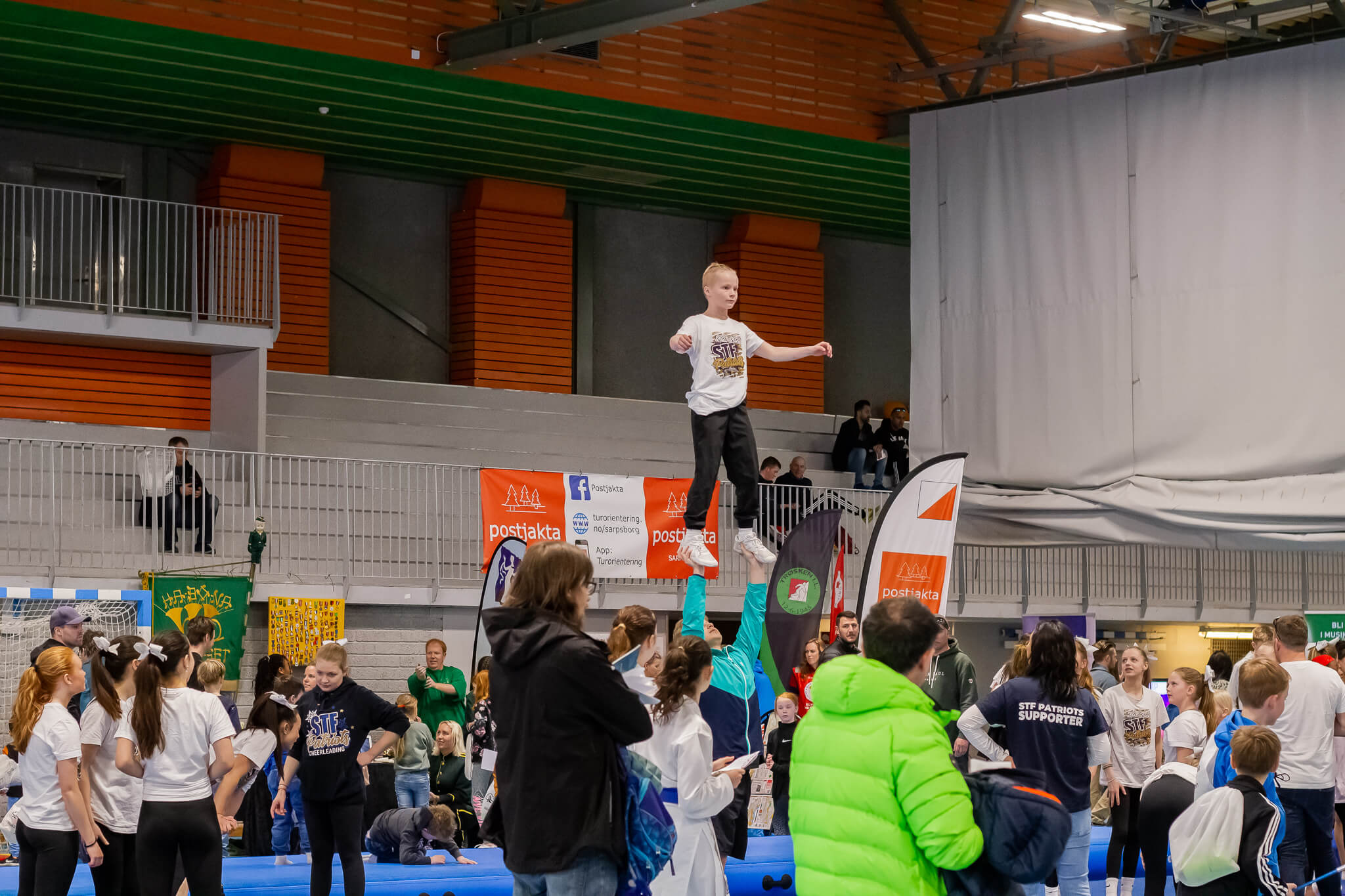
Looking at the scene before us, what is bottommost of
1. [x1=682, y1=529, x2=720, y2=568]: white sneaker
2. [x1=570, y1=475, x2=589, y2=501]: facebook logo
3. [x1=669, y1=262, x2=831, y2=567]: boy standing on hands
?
[x1=682, y1=529, x2=720, y2=568]: white sneaker

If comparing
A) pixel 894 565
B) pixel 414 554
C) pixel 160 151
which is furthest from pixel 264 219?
pixel 894 565

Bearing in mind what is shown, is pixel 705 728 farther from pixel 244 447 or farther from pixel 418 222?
pixel 418 222

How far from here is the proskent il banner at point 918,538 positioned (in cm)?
1195

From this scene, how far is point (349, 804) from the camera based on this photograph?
745 cm

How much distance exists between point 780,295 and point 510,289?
14.2 ft

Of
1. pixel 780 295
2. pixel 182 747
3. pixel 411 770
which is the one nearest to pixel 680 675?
pixel 182 747

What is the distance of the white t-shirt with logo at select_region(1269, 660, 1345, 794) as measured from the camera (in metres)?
7.61

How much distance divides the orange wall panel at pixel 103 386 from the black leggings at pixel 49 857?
12801 millimetres

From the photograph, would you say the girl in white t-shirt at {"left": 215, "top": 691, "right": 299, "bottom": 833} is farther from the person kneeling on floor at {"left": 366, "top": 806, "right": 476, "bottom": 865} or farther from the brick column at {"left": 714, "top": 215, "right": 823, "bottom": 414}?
the brick column at {"left": 714, "top": 215, "right": 823, "bottom": 414}

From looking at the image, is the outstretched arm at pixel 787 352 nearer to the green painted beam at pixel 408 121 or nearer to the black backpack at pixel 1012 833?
the black backpack at pixel 1012 833

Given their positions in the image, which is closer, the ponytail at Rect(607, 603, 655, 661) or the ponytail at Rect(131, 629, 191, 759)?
the ponytail at Rect(607, 603, 655, 661)

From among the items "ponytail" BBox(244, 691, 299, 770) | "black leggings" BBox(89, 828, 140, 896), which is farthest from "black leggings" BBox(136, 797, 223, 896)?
"ponytail" BBox(244, 691, 299, 770)

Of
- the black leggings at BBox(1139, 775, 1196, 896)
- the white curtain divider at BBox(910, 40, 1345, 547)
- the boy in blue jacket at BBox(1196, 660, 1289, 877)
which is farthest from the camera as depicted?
the white curtain divider at BBox(910, 40, 1345, 547)

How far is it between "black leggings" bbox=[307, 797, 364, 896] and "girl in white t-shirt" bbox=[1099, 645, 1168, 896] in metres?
4.17
